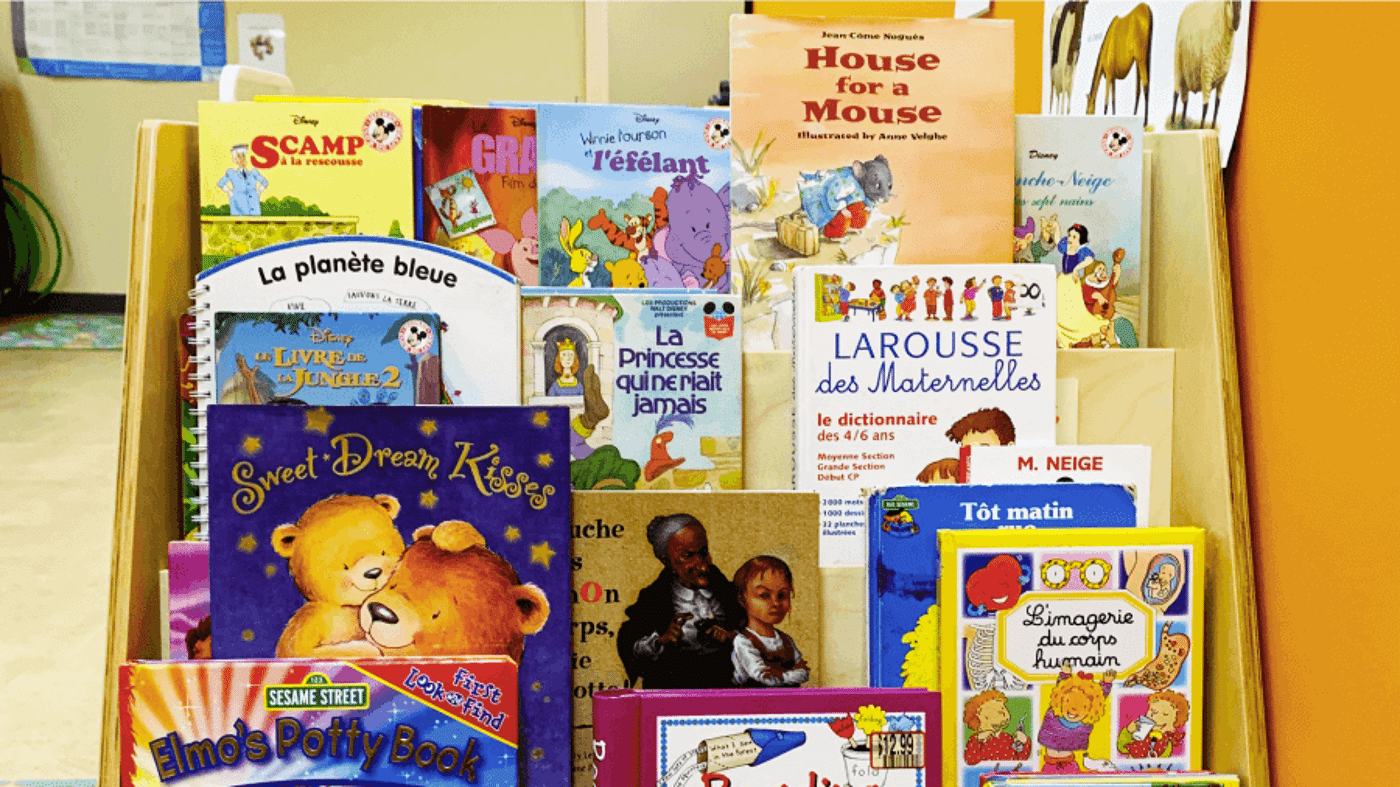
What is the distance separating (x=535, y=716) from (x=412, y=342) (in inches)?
14.2

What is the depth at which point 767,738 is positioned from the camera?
3.04ft

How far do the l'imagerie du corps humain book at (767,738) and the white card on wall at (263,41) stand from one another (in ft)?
19.9

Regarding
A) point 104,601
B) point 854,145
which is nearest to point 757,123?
point 854,145

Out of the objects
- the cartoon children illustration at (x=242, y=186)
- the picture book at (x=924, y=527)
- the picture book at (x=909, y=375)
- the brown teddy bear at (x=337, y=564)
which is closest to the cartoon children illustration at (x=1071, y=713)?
the picture book at (x=924, y=527)

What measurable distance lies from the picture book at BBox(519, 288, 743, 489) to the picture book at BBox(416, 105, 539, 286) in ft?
0.32

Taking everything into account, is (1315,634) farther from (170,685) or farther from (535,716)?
(170,685)

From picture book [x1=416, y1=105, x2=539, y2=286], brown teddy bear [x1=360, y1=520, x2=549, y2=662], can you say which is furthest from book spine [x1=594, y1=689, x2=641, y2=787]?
picture book [x1=416, y1=105, x2=539, y2=286]

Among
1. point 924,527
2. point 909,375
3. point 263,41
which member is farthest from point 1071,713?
point 263,41

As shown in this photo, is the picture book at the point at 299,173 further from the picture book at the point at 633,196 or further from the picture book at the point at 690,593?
the picture book at the point at 690,593

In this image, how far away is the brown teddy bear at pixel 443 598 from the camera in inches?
38.0

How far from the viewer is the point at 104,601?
99.9 inches

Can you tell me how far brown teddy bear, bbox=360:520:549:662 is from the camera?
97 centimetres

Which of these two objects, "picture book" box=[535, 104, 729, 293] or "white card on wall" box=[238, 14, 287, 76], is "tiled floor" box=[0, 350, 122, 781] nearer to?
"picture book" box=[535, 104, 729, 293]

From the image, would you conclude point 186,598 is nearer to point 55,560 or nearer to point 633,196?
point 633,196
